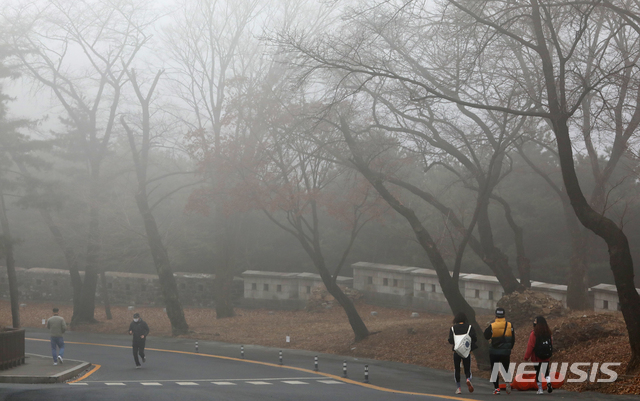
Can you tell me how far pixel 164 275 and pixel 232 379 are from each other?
531 inches

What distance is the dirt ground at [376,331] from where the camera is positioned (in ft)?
44.5

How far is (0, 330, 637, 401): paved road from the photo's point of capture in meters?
10.9

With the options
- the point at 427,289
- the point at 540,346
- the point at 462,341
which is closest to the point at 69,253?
the point at 427,289

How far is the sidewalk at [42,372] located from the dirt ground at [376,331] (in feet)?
25.2

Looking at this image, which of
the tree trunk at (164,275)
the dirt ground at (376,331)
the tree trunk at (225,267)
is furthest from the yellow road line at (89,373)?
the tree trunk at (225,267)

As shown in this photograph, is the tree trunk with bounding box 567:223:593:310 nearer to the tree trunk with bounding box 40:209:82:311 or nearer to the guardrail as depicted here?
the guardrail

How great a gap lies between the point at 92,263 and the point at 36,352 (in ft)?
33.1

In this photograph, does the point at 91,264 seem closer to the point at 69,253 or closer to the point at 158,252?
the point at 69,253

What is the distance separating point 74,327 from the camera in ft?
100

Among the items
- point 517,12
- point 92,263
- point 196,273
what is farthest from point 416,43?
point 196,273

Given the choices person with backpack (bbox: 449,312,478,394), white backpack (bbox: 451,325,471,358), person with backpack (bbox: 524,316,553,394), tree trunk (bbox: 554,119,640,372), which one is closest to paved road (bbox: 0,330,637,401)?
person with backpack (bbox: 524,316,553,394)

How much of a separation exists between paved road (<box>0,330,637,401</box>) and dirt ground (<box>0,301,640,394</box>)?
1013 millimetres

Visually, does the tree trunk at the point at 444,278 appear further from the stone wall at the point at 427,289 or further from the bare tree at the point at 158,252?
the bare tree at the point at 158,252

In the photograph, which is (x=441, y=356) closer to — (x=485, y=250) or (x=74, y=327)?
(x=485, y=250)
